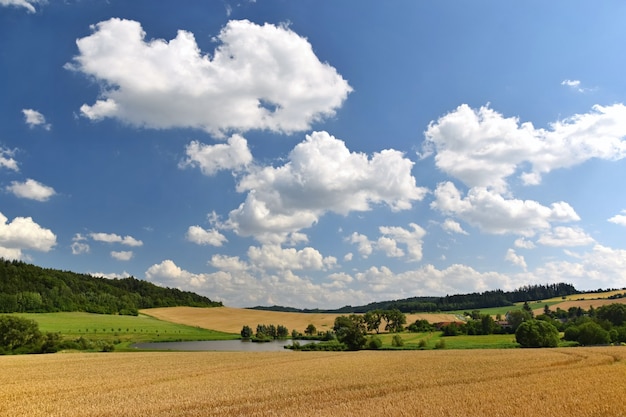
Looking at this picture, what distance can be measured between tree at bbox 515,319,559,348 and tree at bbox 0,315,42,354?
263 ft

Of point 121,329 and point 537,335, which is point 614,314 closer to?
point 537,335

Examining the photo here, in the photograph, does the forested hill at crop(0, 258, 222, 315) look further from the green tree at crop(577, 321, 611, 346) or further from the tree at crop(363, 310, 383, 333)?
the green tree at crop(577, 321, 611, 346)

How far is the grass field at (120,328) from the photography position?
114 metres

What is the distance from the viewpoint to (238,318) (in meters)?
166

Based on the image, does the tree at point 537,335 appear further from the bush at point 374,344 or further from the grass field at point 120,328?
the grass field at point 120,328

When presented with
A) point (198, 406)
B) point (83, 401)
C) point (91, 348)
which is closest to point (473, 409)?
point (198, 406)

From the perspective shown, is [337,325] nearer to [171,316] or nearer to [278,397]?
[171,316]

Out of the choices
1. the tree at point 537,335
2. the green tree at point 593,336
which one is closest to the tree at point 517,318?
the green tree at point 593,336

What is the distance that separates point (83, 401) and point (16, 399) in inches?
174

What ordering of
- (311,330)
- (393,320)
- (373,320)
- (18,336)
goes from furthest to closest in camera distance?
(311,330) → (393,320) → (373,320) → (18,336)

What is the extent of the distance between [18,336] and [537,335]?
8383cm

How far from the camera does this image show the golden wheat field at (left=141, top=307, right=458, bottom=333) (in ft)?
496

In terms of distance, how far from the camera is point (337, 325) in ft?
451

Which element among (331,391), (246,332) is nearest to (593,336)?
(331,391)
